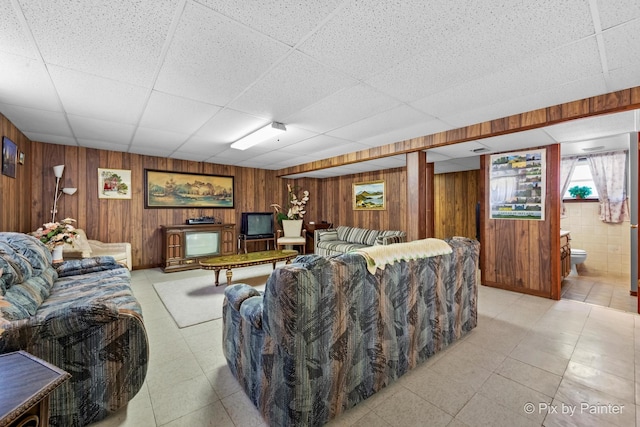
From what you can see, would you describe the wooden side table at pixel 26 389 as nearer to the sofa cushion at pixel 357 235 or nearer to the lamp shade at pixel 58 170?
the lamp shade at pixel 58 170

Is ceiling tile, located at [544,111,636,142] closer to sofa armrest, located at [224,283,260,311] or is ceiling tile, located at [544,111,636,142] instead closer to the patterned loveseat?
the patterned loveseat

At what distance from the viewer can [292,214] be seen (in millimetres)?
7133

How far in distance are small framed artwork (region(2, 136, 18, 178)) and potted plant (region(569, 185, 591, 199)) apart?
348 inches

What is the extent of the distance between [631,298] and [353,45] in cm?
500

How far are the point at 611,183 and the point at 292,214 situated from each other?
639 cm

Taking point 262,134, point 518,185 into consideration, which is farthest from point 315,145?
point 518,185

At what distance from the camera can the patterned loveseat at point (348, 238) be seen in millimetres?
5573

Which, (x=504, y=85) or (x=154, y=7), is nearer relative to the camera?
(x=154, y=7)

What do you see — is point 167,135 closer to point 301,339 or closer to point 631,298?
point 301,339

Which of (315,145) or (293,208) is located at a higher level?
(315,145)

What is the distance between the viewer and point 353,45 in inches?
67.0

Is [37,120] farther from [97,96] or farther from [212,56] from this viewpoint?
[212,56]

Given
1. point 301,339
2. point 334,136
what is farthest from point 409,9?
point 334,136

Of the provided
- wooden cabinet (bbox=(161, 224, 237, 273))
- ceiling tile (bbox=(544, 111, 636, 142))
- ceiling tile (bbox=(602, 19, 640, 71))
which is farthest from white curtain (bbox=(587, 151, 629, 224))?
wooden cabinet (bbox=(161, 224, 237, 273))
